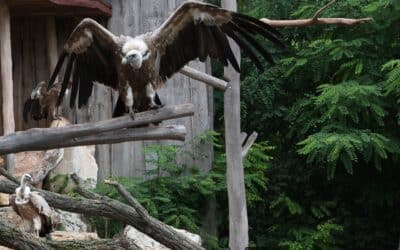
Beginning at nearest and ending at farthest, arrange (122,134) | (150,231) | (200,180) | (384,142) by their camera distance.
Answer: (122,134) < (150,231) < (384,142) < (200,180)

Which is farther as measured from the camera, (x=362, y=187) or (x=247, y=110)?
(x=247, y=110)

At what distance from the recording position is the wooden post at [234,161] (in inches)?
296

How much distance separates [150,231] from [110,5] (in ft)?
14.4

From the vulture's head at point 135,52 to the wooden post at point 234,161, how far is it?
2.15 m

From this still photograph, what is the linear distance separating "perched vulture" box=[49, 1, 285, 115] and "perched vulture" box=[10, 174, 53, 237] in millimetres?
1099

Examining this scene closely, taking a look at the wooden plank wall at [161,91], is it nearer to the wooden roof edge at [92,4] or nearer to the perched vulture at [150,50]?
the wooden roof edge at [92,4]

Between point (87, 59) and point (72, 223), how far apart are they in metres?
3.17

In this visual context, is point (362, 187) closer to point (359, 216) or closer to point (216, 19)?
point (359, 216)

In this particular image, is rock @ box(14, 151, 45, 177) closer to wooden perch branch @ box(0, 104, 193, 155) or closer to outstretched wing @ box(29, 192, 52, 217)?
outstretched wing @ box(29, 192, 52, 217)

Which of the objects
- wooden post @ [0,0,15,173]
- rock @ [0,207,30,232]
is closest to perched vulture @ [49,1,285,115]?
rock @ [0,207,30,232]

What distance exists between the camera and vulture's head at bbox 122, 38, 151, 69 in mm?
5297

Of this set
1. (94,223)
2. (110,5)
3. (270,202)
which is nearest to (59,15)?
(110,5)

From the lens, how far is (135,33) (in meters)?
9.24

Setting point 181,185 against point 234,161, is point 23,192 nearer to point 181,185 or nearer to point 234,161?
point 234,161
